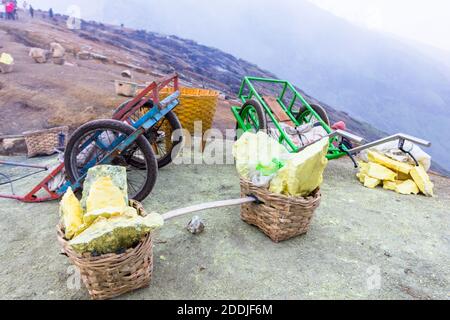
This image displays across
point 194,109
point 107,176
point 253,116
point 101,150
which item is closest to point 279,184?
point 107,176

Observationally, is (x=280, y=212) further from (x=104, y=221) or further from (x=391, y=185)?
(x=391, y=185)

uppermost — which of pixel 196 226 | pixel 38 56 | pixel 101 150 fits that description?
pixel 101 150

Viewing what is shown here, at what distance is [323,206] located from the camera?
123 inches

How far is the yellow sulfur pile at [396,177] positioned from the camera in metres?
3.70

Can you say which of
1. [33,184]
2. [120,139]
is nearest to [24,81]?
[33,184]

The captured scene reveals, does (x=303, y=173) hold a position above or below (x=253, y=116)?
above

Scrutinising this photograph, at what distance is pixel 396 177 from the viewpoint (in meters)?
3.88

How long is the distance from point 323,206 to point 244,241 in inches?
40.8

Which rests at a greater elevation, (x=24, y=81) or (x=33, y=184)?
(x=33, y=184)

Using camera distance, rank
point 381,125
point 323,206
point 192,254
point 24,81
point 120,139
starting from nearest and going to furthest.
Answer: point 192,254 < point 120,139 < point 323,206 < point 24,81 < point 381,125

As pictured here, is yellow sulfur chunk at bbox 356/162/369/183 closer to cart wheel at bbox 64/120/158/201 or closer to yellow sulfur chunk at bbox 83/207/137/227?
cart wheel at bbox 64/120/158/201

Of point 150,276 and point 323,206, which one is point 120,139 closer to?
point 150,276

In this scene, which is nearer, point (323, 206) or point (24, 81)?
point (323, 206)

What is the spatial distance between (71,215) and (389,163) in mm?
3430
